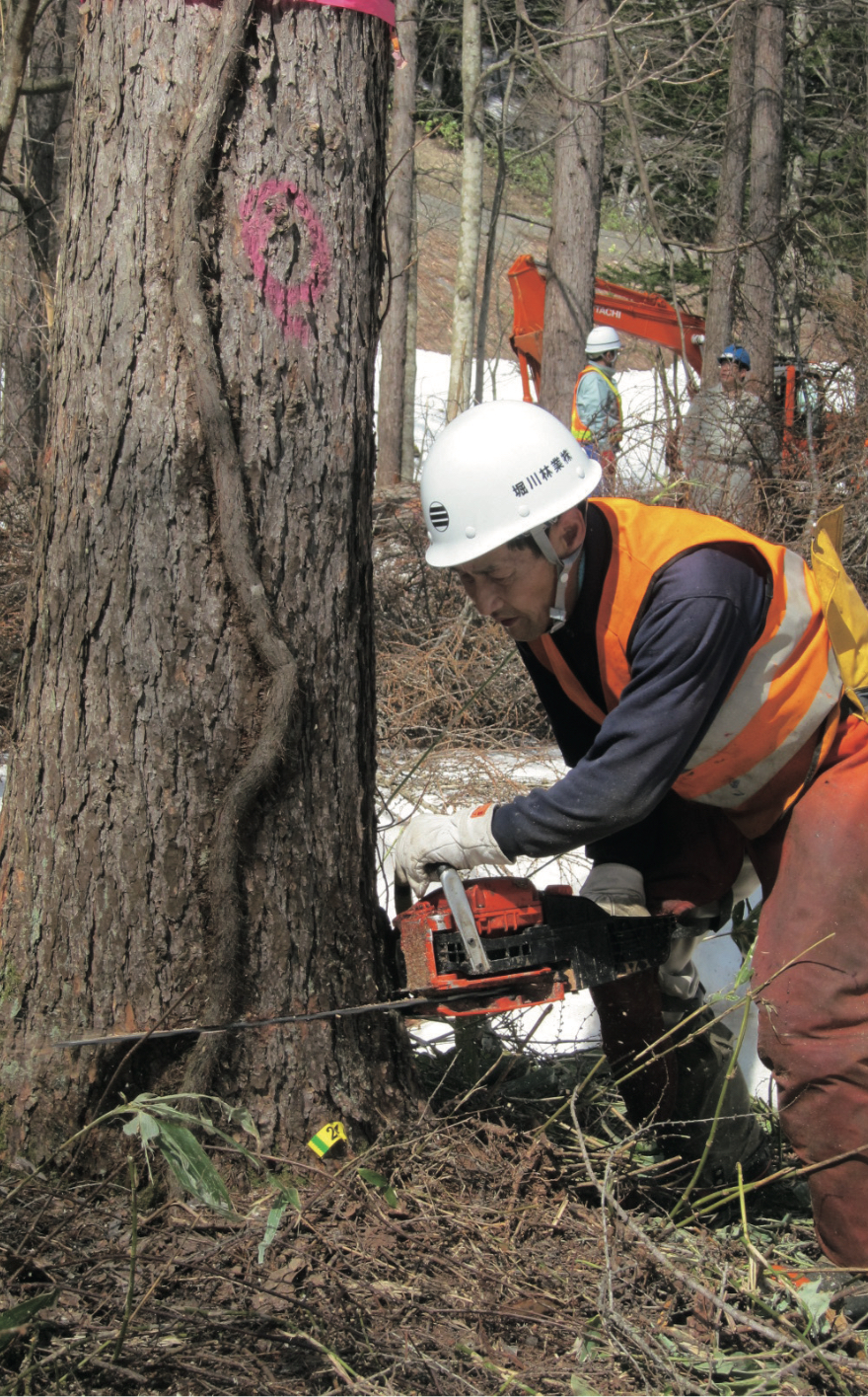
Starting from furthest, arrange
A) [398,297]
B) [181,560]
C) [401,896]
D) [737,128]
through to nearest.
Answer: [398,297] < [737,128] < [401,896] < [181,560]

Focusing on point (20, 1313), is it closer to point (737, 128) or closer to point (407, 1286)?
point (407, 1286)

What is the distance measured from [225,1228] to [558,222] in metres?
8.61

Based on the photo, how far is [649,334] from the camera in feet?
42.8

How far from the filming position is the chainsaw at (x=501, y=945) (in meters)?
2.35

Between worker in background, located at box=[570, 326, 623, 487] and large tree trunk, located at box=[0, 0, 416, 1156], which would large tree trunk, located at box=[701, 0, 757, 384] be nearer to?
worker in background, located at box=[570, 326, 623, 487]

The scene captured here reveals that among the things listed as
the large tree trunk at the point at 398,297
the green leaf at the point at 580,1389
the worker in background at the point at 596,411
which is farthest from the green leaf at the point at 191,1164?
the large tree trunk at the point at 398,297

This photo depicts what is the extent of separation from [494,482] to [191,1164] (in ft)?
4.92

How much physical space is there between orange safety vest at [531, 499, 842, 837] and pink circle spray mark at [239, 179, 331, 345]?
0.83 meters

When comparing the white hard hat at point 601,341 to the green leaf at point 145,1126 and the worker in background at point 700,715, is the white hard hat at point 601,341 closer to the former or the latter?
the worker in background at point 700,715

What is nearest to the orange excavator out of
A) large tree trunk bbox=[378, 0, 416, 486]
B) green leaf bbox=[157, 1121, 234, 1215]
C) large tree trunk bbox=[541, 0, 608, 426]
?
large tree trunk bbox=[541, 0, 608, 426]

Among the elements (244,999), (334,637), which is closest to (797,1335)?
(244,999)

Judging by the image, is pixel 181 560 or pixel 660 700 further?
pixel 660 700

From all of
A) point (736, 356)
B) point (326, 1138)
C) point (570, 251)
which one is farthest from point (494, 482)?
point (736, 356)

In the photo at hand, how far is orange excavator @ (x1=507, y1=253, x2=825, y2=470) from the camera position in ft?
28.6
